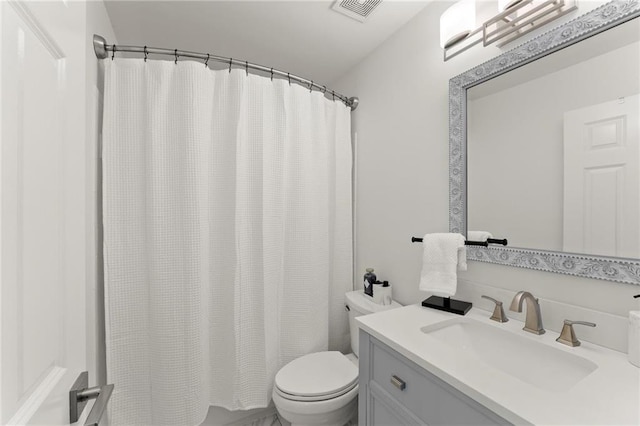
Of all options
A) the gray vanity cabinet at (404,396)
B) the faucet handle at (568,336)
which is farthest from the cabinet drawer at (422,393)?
the faucet handle at (568,336)

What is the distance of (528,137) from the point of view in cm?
112

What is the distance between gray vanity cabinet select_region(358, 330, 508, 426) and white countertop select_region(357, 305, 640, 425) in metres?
0.03

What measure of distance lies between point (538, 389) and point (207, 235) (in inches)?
55.9

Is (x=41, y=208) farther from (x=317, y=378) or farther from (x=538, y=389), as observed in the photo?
(x=317, y=378)

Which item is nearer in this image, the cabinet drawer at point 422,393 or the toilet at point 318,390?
the cabinet drawer at point 422,393

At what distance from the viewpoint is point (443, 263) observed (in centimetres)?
127

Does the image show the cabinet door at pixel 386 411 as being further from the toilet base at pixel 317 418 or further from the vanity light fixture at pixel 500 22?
the vanity light fixture at pixel 500 22

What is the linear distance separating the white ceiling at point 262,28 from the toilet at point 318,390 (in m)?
1.66

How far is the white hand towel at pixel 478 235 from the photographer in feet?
4.09

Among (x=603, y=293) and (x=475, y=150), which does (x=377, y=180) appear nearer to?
(x=475, y=150)

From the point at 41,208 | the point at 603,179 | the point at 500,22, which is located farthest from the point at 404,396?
the point at 500,22

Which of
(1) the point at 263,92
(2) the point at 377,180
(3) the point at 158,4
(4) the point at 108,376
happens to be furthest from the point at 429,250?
(3) the point at 158,4

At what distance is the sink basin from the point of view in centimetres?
87

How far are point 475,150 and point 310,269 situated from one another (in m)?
1.11
